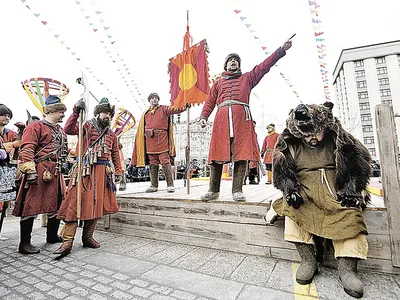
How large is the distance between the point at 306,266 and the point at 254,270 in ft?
1.27

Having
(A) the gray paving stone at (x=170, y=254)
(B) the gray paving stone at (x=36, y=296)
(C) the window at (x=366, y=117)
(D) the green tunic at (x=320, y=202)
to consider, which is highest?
(C) the window at (x=366, y=117)

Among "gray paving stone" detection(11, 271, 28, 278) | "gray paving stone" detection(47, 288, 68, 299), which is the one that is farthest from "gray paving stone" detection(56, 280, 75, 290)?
"gray paving stone" detection(11, 271, 28, 278)

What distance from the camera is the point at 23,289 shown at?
1.55 meters

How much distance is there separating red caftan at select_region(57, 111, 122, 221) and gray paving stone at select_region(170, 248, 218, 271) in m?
0.96

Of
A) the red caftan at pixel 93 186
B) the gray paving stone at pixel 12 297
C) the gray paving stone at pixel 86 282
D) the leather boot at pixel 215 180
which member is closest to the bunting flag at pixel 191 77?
the leather boot at pixel 215 180

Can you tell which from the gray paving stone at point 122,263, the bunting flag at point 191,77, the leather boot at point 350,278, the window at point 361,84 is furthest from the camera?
the window at point 361,84

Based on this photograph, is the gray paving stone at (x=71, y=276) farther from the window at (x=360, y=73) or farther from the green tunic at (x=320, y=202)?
the window at (x=360, y=73)

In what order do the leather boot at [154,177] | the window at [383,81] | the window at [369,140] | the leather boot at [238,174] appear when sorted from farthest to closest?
the window at [383,81] → the window at [369,140] → the leather boot at [154,177] → the leather boot at [238,174]

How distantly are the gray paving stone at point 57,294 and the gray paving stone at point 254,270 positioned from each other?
43.3 inches

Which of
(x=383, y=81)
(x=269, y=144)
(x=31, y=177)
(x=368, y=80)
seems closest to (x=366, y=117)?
(x=368, y=80)

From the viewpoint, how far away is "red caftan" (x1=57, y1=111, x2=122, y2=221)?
7.59 feet

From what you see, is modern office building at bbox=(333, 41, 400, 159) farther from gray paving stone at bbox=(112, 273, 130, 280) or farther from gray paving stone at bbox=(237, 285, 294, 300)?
gray paving stone at bbox=(112, 273, 130, 280)

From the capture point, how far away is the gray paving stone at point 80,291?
4.79ft

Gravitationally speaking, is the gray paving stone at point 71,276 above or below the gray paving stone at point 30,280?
below
